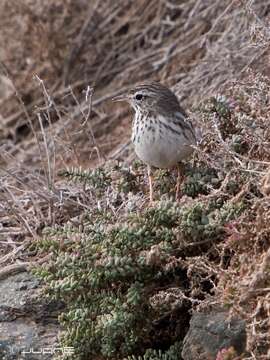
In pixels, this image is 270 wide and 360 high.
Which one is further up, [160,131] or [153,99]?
[153,99]

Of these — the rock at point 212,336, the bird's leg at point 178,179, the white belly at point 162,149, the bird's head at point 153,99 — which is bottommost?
the rock at point 212,336

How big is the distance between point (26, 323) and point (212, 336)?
126 cm

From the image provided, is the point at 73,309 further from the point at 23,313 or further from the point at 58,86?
the point at 58,86

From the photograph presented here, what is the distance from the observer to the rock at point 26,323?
4.33m

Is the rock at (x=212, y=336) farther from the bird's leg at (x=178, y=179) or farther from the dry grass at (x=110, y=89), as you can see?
the bird's leg at (x=178, y=179)

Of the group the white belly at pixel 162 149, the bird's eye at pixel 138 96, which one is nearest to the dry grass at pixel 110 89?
the white belly at pixel 162 149

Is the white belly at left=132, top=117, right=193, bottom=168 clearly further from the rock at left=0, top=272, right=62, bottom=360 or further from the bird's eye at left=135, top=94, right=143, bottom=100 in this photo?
the rock at left=0, top=272, right=62, bottom=360

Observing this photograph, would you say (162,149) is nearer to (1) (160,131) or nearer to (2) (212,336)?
(1) (160,131)

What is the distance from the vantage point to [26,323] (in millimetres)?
4551

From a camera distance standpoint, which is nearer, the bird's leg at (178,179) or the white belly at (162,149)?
the bird's leg at (178,179)

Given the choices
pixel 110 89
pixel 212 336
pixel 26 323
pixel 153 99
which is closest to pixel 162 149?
pixel 153 99

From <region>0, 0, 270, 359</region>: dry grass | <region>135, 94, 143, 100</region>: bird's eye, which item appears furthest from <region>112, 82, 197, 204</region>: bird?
<region>0, 0, 270, 359</region>: dry grass

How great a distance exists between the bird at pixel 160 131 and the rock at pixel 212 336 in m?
1.10

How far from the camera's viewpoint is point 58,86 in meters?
8.48
